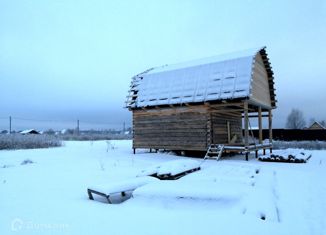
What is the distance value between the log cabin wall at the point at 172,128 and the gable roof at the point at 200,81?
73cm

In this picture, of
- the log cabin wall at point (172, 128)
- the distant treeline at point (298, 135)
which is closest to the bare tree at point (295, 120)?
the distant treeline at point (298, 135)

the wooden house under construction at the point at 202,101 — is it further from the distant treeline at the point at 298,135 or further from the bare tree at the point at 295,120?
the bare tree at the point at 295,120

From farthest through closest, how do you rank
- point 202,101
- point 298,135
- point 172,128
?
point 298,135
point 172,128
point 202,101

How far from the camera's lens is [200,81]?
16.7 meters

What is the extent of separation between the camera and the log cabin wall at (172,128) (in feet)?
53.8

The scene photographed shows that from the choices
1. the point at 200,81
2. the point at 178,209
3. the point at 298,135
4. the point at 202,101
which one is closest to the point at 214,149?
the point at 202,101

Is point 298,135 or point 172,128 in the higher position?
point 172,128

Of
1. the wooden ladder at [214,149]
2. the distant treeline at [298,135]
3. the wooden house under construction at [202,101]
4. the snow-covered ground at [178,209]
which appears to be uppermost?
the wooden house under construction at [202,101]

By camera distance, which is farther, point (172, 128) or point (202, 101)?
point (172, 128)

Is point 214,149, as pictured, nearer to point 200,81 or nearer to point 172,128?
point 172,128

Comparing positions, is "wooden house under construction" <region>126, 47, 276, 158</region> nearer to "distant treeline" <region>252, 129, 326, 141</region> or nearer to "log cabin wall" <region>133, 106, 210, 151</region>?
"log cabin wall" <region>133, 106, 210, 151</region>

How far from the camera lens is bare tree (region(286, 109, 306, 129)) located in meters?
82.6

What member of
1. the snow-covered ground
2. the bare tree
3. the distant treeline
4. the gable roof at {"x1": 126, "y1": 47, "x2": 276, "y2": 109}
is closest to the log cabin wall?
the gable roof at {"x1": 126, "y1": 47, "x2": 276, "y2": 109}

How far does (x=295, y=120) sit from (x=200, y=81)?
7708cm
